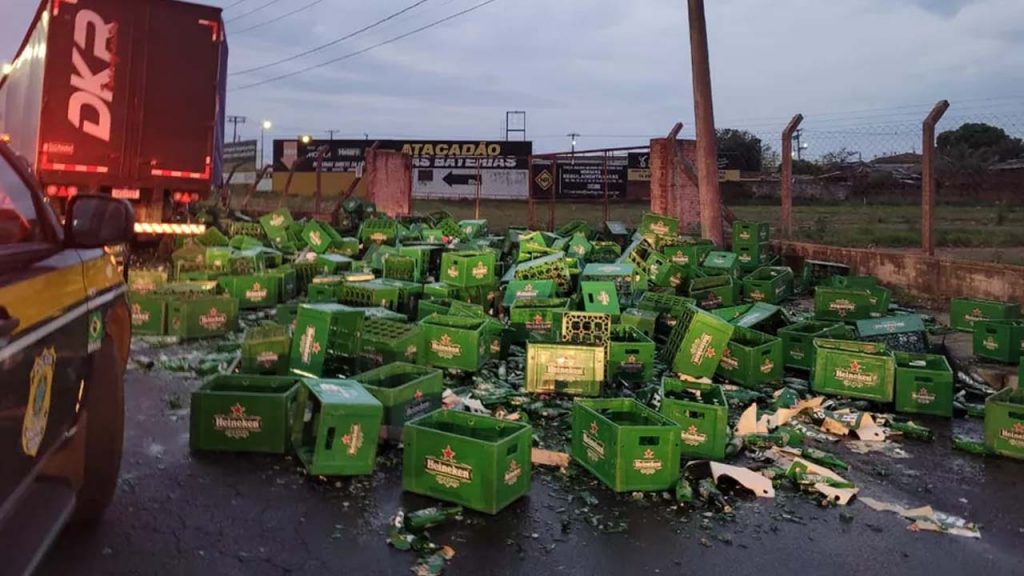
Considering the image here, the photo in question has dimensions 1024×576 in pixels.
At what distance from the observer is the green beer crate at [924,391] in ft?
20.9

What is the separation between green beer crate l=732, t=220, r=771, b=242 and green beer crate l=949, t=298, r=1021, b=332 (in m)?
4.26

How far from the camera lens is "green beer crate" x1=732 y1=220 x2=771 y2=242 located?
43.5ft

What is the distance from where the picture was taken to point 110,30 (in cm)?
1068

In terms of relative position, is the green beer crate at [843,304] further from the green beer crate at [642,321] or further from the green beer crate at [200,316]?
the green beer crate at [200,316]

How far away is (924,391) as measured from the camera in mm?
6422

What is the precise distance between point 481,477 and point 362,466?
930mm

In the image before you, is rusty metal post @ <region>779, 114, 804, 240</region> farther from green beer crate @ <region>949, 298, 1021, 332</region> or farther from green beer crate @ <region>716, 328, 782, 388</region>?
green beer crate @ <region>716, 328, 782, 388</region>

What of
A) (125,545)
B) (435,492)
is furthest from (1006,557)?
(125,545)

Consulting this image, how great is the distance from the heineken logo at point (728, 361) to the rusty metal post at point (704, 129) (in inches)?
306

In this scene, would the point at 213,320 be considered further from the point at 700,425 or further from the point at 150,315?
the point at 700,425

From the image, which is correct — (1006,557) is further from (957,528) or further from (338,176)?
(338,176)

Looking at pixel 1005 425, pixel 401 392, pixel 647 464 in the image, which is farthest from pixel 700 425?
pixel 1005 425

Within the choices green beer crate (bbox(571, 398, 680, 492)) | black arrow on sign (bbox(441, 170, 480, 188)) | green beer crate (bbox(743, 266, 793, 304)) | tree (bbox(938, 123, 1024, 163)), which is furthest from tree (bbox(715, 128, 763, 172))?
green beer crate (bbox(571, 398, 680, 492))

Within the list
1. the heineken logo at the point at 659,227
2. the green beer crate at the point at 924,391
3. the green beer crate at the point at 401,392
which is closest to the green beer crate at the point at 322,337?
the green beer crate at the point at 401,392
